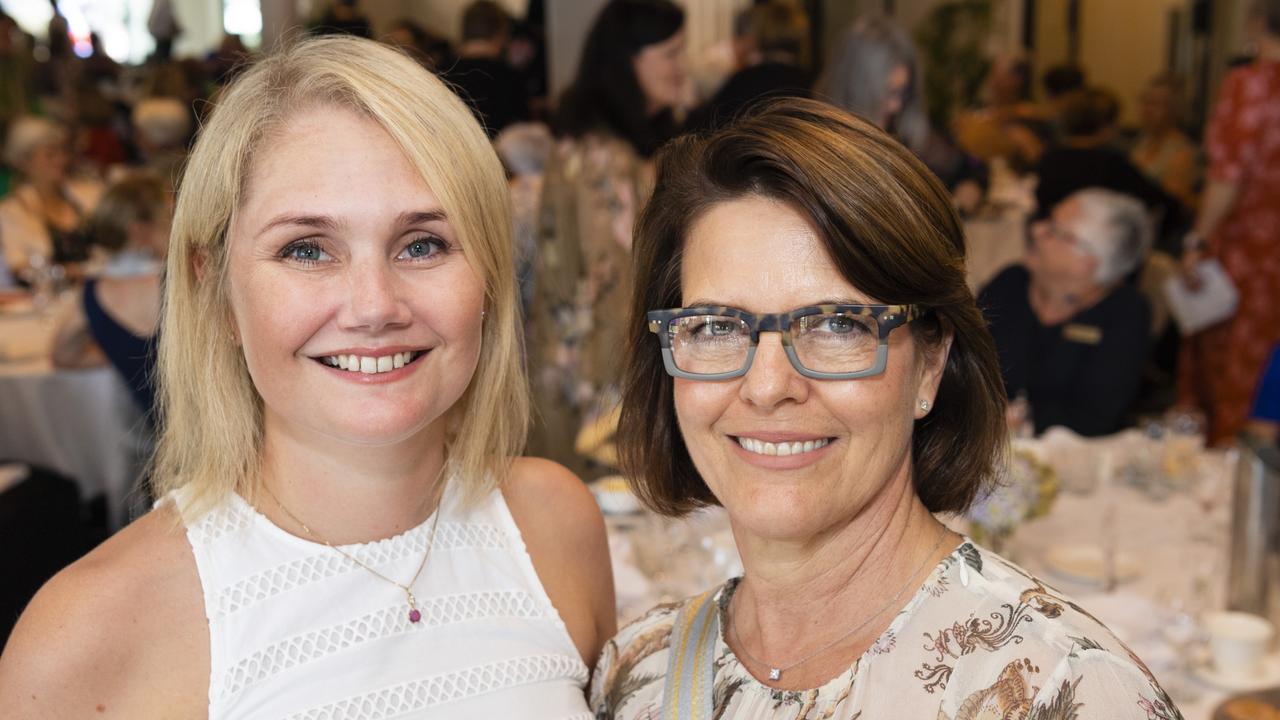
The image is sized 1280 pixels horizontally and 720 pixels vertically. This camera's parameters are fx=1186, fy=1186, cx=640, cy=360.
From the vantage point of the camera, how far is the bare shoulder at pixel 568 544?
178 centimetres

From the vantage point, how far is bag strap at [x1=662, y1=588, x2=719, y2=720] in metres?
1.47

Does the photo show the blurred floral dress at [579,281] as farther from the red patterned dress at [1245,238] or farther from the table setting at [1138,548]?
the red patterned dress at [1245,238]

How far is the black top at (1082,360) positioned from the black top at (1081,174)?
1.88 feet

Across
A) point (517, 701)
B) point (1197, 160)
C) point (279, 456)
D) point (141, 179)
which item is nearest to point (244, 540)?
point (279, 456)

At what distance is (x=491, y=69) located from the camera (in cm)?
580

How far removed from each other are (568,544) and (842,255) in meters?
0.75

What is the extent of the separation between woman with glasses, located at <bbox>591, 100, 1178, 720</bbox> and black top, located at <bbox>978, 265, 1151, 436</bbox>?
284cm

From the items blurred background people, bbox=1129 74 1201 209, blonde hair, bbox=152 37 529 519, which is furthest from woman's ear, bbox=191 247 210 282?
blurred background people, bbox=1129 74 1201 209

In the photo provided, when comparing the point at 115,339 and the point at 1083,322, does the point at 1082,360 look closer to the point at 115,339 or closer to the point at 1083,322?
the point at 1083,322

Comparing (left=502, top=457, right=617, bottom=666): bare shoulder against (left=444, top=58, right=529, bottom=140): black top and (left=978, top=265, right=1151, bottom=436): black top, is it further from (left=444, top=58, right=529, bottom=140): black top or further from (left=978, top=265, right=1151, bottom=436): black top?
(left=444, top=58, right=529, bottom=140): black top

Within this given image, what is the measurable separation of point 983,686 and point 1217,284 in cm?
508

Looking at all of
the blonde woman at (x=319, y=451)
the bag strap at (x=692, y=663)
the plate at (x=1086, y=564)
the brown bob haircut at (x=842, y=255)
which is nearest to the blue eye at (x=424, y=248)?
the blonde woman at (x=319, y=451)

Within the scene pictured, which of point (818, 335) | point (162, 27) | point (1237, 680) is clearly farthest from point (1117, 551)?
point (162, 27)

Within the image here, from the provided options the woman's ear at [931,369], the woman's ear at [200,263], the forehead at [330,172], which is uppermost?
the forehead at [330,172]
